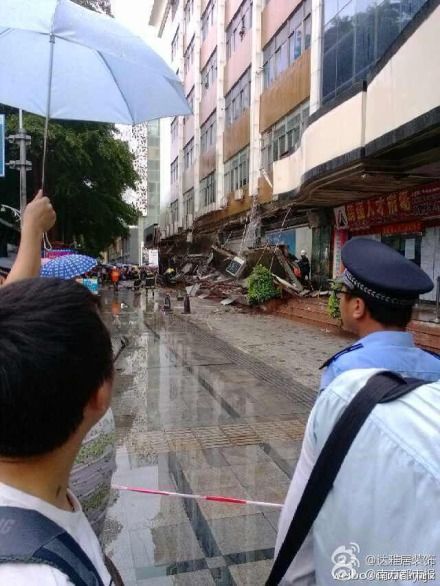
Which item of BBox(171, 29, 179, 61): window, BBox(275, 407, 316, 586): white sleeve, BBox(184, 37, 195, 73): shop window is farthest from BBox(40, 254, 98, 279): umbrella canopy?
BBox(171, 29, 179, 61): window

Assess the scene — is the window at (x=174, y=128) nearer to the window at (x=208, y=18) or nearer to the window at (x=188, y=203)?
the window at (x=188, y=203)

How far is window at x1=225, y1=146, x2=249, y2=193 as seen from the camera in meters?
23.9

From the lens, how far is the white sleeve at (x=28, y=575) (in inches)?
28.5

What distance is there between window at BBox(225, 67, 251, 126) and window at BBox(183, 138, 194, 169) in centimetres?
883

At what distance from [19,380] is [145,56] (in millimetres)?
2521

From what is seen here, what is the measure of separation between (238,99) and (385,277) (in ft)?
84.2

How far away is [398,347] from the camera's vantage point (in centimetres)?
161

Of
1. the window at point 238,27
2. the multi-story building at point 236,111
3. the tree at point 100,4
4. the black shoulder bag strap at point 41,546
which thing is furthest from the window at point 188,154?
the black shoulder bag strap at point 41,546

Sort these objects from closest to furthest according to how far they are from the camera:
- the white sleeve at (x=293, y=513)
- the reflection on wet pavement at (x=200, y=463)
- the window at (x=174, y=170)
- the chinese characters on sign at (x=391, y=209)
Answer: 1. the white sleeve at (x=293, y=513)
2. the reflection on wet pavement at (x=200, y=463)
3. the chinese characters on sign at (x=391, y=209)
4. the window at (x=174, y=170)

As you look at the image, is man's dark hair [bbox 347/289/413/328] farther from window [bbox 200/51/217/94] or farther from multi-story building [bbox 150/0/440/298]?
window [bbox 200/51/217/94]

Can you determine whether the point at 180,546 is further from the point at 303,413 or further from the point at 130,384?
the point at 130,384

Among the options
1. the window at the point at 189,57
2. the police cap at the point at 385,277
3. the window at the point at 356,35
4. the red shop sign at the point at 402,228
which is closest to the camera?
the police cap at the point at 385,277

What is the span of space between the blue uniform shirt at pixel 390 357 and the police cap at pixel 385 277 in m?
0.13

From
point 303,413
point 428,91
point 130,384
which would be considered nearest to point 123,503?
point 303,413
